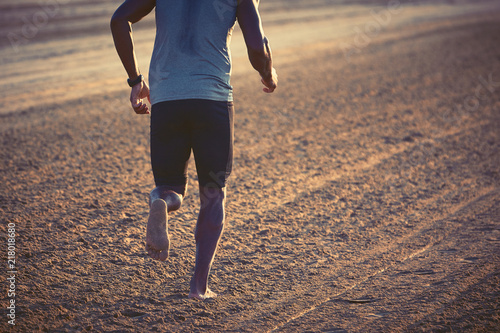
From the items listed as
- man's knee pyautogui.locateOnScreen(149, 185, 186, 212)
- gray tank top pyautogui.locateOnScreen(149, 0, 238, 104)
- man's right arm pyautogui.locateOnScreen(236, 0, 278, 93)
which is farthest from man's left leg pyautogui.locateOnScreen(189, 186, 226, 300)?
man's right arm pyautogui.locateOnScreen(236, 0, 278, 93)

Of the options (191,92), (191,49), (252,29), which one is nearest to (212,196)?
(191,92)

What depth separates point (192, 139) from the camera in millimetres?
3049

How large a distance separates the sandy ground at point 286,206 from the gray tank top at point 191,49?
1.27 m

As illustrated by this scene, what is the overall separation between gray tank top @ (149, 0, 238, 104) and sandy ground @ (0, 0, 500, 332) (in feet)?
4.17

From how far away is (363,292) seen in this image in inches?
137

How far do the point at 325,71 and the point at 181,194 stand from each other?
25.6ft

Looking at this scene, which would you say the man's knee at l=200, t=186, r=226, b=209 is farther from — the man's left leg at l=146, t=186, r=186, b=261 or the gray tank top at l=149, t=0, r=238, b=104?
the gray tank top at l=149, t=0, r=238, b=104

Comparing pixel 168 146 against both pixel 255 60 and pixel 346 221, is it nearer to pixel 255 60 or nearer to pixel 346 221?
pixel 255 60

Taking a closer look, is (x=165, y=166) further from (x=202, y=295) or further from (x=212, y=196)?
(x=202, y=295)

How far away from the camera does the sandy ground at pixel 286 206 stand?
10.7ft

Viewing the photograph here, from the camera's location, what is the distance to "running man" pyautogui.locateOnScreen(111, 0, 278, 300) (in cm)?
291

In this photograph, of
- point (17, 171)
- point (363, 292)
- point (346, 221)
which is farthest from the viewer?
point (17, 171)

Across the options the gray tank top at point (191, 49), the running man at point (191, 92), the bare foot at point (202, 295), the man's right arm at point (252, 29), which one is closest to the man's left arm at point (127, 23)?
the running man at point (191, 92)

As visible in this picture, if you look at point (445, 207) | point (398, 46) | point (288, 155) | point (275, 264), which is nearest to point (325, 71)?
point (398, 46)
